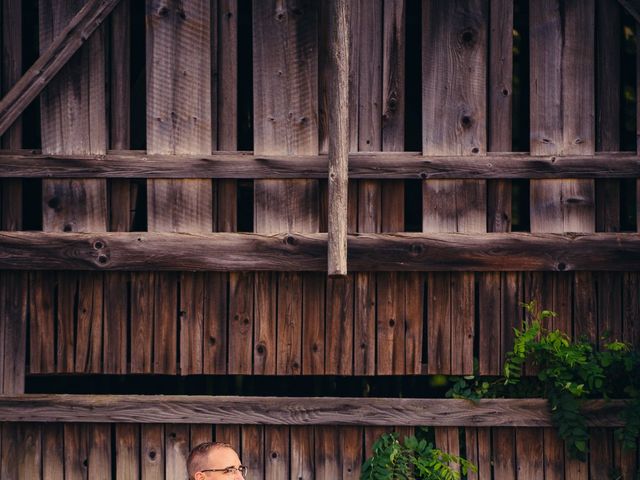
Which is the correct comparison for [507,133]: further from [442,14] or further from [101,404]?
[101,404]

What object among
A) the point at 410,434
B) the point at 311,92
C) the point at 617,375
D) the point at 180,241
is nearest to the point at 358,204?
the point at 311,92

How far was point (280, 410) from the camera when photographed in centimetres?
612

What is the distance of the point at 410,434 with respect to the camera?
620 cm

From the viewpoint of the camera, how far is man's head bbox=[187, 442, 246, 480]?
404cm

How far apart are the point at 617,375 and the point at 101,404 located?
3.45 m

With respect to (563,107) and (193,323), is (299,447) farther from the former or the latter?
(563,107)

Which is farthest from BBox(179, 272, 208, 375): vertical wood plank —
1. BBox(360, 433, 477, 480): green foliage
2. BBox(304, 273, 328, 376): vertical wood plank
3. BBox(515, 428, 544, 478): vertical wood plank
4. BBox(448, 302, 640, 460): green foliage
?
BBox(515, 428, 544, 478): vertical wood plank

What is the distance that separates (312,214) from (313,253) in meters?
0.28

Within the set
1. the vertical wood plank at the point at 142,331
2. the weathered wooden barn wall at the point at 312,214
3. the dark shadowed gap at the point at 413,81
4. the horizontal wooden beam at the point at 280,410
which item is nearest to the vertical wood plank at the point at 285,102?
the weathered wooden barn wall at the point at 312,214

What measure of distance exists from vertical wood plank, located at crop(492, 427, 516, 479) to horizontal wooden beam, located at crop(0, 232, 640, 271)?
1121 mm

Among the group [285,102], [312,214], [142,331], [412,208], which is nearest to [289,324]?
[312,214]

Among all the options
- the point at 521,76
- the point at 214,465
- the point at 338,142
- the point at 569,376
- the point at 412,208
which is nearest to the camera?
the point at 214,465

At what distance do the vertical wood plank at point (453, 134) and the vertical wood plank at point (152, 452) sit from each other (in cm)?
190

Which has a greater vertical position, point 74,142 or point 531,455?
point 74,142
